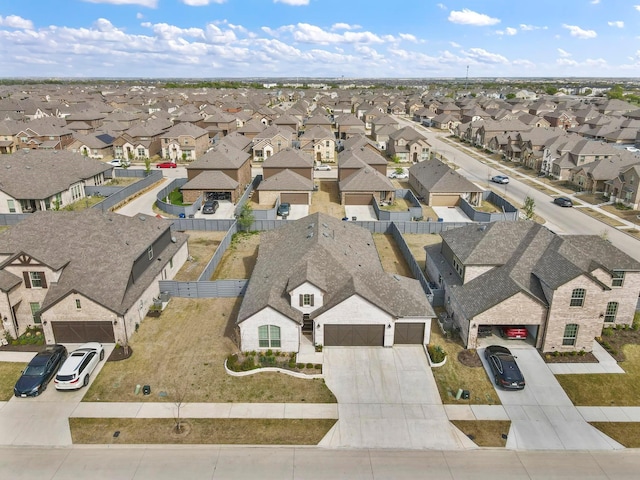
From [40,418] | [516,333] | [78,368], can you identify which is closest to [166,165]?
[78,368]

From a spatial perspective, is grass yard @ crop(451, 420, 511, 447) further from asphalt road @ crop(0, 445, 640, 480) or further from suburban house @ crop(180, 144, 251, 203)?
suburban house @ crop(180, 144, 251, 203)

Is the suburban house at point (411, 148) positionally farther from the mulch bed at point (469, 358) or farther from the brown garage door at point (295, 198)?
the mulch bed at point (469, 358)

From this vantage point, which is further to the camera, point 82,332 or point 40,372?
point 82,332

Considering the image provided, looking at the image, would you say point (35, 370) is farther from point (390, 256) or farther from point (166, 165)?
point (166, 165)

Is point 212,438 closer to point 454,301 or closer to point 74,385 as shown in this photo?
point 74,385

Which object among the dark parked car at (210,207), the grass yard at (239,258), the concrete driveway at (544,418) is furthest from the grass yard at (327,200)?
the concrete driveway at (544,418)

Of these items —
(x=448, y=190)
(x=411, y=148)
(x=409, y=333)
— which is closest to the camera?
(x=409, y=333)

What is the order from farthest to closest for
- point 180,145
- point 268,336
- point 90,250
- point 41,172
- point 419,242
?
point 180,145 < point 41,172 < point 419,242 < point 90,250 < point 268,336

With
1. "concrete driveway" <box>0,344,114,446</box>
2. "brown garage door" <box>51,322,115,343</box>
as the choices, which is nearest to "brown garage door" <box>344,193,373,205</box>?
"brown garage door" <box>51,322,115,343</box>
